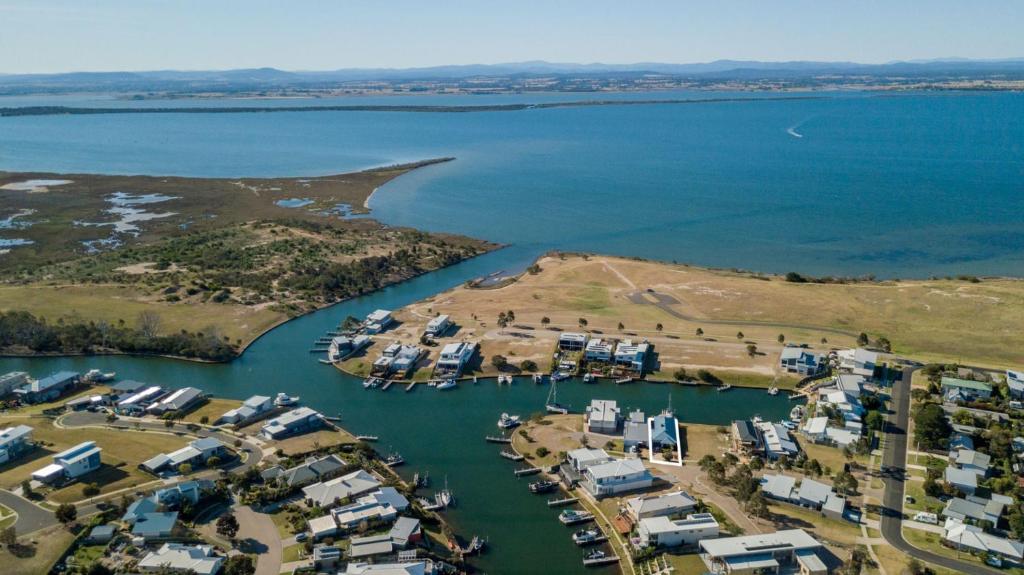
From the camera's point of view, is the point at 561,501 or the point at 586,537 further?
the point at 561,501

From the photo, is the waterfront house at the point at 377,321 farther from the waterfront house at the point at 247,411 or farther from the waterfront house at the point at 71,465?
the waterfront house at the point at 71,465

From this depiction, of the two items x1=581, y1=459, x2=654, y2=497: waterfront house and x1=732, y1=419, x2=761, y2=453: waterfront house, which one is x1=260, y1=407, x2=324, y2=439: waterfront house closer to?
x1=581, y1=459, x2=654, y2=497: waterfront house

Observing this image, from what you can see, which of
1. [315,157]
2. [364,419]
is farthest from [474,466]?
[315,157]

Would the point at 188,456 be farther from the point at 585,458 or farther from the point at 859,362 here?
the point at 859,362

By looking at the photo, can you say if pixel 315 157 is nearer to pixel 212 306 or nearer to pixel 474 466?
pixel 212 306

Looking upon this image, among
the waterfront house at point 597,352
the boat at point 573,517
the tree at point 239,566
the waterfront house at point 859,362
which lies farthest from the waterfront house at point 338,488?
the waterfront house at point 859,362

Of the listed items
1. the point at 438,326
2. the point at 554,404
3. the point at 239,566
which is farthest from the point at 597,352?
the point at 239,566

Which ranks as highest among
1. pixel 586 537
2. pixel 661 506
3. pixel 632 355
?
pixel 632 355
